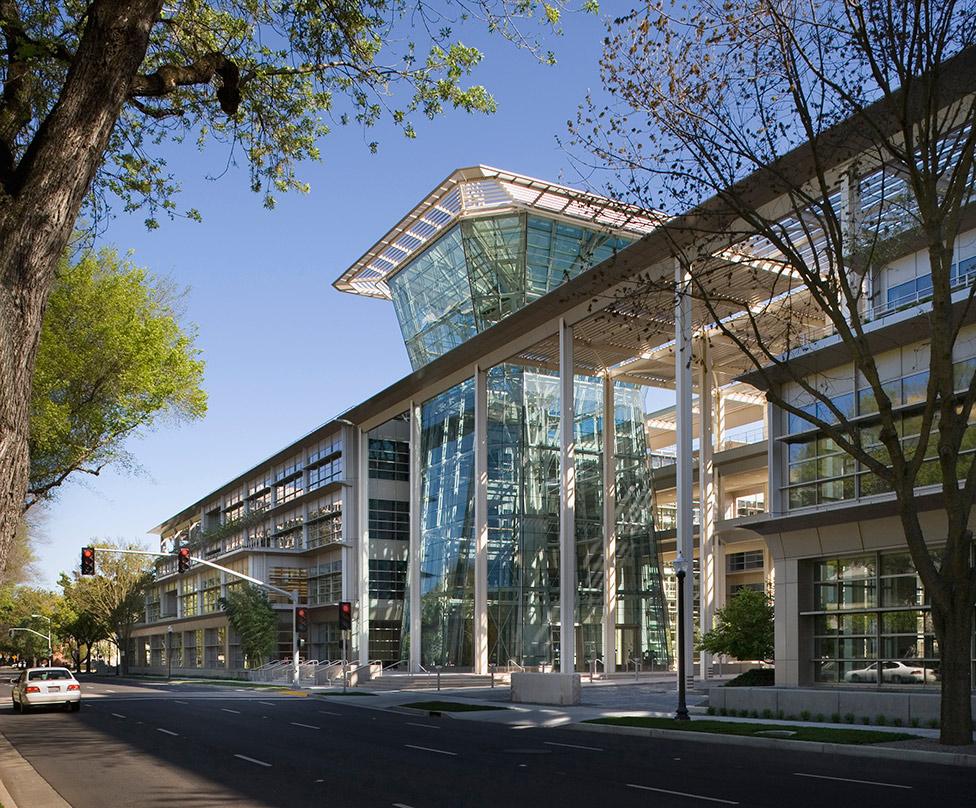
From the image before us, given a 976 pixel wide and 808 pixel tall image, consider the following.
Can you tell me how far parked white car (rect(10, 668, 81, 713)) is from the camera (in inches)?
1404

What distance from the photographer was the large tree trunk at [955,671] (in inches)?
704

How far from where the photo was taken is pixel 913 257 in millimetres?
29938

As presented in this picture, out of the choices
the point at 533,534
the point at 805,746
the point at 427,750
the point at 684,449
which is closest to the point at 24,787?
the point at 427,750

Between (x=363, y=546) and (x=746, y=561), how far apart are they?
2446 cm

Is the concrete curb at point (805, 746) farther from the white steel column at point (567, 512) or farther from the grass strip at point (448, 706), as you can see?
the white steel column at point (567, 512)

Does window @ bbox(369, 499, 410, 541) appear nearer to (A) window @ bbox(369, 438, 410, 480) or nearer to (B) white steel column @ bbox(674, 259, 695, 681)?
(A) window @ bbox(369, 438, 410, 480)

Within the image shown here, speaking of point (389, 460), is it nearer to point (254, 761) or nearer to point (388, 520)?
point (388, 520)

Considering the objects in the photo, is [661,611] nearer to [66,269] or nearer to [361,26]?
[66,269]

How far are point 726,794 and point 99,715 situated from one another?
2528 centimetres

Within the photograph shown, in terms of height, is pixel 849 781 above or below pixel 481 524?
below

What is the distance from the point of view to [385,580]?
219ft

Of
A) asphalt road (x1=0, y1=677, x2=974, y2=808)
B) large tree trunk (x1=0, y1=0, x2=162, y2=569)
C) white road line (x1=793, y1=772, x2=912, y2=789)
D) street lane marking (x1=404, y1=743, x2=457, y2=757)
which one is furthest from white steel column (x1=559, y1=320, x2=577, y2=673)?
large tree trunk (x1=0, y1=0, x2=162, y2=569)

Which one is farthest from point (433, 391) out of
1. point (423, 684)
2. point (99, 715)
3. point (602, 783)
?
point (602, 783)

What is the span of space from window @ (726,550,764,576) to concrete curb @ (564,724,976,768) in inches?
1691
